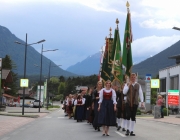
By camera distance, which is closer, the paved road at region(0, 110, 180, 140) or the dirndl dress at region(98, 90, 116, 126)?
the paved road at region(0, 110, 180, 140)

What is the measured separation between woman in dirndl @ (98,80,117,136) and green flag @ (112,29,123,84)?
22.7 feet

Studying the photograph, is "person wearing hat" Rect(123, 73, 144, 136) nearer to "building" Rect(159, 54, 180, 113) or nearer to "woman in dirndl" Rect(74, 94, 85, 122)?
"woman in dirndl" Rect(74, 94, 85, 122)

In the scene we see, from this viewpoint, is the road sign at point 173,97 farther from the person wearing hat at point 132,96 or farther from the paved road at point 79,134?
the person wearing hat at point 132,96

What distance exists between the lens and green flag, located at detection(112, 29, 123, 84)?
23.1 metres

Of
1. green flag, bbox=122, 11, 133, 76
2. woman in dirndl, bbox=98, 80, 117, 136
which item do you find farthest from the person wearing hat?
green flag, bbox=122, 11, 133, 76

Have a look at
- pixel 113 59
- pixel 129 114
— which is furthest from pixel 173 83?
pixel 129 114

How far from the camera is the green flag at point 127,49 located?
1855 centimetres

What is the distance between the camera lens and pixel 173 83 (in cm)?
6662

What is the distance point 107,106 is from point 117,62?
8783mm

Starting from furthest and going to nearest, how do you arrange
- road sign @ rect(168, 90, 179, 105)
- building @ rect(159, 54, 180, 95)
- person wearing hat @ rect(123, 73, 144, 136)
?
building @ rect(159, 54, 180, 95), road sign @ rect(168, 90, 179, 105), person wearing hat @ rect(123, 73, 144, 136)

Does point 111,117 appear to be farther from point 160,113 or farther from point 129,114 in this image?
point 160,113

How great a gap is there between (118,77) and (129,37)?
4.09 meters

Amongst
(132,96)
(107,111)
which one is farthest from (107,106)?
(132,96)

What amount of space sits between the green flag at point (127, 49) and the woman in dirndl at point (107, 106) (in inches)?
116
